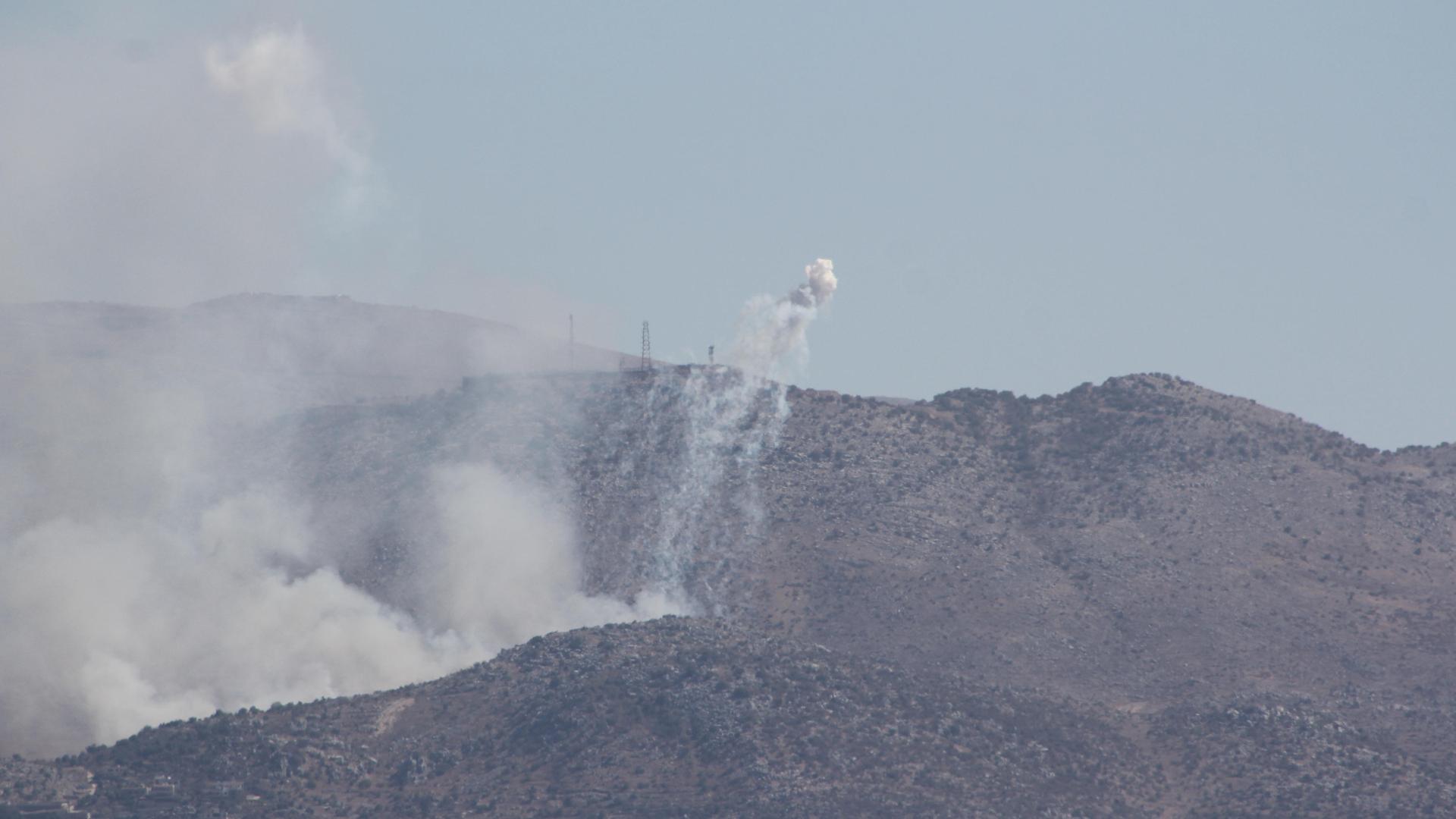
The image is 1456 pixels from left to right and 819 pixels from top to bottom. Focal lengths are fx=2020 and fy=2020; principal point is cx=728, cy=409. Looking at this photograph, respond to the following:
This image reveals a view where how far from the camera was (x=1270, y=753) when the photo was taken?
382ft

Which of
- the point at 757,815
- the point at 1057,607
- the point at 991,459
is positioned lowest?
the point at 757,815

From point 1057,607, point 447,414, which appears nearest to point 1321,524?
point 1057,607

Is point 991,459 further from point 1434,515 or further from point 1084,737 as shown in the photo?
point 1084,737

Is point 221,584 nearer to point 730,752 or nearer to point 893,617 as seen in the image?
point 893,617

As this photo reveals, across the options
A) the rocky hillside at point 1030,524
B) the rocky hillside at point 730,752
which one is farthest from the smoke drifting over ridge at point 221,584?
the rocky hillside at point 730,752

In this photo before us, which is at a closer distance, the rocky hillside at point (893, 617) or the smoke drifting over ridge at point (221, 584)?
the rocky hillside at point (893, 617)

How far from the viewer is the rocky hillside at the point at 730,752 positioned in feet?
355

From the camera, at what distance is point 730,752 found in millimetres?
111688

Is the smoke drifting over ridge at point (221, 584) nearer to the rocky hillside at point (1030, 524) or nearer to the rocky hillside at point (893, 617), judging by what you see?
the rocky hillside at point (893, 617)

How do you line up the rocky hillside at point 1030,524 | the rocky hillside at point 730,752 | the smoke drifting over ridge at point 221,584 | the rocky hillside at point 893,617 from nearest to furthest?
the rocky hillside at point 730,752
the rocky hillside at point 893,617
the smoke drifting over ridge at point 221,584
the rocky hillside at point 1030,524

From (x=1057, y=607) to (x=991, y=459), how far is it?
24219mm

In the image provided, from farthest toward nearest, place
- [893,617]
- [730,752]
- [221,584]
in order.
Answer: [221,584] < [893,617] < [730,752]

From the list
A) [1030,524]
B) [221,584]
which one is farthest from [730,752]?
[221,584]

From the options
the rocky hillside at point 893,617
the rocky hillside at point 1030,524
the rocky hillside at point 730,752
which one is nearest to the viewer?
the rocky hillside at point 730,752
